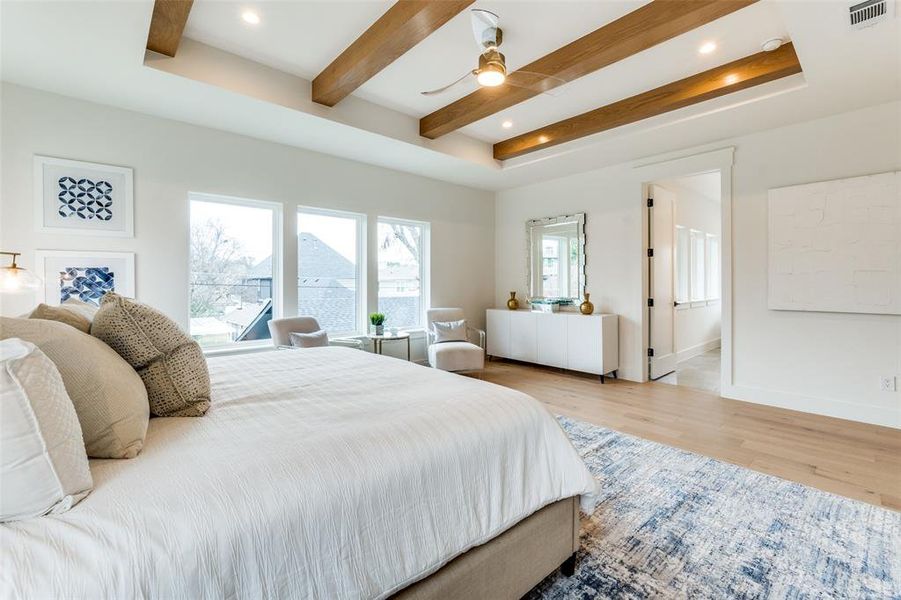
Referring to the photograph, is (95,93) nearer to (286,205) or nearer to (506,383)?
(286,205)

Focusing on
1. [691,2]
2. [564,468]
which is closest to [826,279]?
[691,2]

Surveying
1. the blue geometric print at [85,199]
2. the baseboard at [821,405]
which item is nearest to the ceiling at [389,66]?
the blue geometric print at [85,199]

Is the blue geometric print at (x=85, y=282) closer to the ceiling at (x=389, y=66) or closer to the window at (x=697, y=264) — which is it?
the ceiling at (x=389, y=66)

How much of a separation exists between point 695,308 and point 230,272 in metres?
6.51

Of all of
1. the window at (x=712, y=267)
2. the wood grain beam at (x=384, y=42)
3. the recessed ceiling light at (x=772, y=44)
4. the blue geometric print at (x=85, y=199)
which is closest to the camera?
the wood grain beam at (x=384, y=42)

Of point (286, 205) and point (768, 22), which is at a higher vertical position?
point (768, 22)

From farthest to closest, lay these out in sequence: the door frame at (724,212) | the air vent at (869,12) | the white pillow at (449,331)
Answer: the white pillow at (449,331) → the door frame at (724,212) → the air vent at (869,12)

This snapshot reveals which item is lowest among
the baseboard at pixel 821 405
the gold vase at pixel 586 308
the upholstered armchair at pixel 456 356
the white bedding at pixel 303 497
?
the baseboard at pixel 821 405

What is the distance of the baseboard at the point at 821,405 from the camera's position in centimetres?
328

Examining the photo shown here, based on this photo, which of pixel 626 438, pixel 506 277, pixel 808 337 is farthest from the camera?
pixel 506 277

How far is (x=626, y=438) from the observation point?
9.96 ft

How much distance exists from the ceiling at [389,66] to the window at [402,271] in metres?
1.33

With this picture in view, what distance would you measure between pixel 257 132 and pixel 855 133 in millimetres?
5264

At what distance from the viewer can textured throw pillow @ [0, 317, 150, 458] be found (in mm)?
1007
